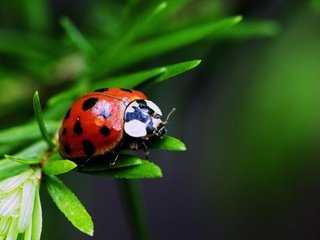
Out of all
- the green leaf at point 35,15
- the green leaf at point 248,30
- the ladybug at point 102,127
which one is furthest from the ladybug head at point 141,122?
the green leaf at point 35,15

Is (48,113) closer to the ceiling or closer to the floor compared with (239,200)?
closer to the ceiling

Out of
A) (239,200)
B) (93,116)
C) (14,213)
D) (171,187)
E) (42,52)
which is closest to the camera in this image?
(14,213)

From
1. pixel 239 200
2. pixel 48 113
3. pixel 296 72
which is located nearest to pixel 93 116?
pixel 48 113

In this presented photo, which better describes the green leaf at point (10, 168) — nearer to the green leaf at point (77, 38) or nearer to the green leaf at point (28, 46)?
the green leaf at point (77, 38)

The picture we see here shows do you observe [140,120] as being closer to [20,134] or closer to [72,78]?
[20,134]

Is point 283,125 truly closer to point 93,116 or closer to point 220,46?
point 220,46
